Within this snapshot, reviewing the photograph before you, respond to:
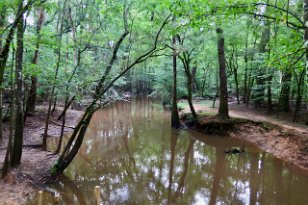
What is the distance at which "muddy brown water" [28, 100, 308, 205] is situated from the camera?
24.8 feet

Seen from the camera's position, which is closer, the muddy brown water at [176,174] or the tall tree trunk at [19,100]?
the tall tree trunk at [19,100]

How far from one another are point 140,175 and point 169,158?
8.05 feet

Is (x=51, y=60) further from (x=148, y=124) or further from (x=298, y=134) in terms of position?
(x=298, y=134)

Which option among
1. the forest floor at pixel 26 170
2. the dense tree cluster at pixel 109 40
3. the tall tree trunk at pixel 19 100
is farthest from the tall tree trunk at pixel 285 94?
the tall tree trunk at pixel 19 100

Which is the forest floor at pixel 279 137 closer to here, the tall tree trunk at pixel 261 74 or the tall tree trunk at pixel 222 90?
the tall tree trunk at pixel 222 90

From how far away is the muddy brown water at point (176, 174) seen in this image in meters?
7.55

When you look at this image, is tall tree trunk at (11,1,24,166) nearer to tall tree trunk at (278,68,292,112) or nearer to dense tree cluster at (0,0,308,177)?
dense tree cluster at (0,0,308,177)

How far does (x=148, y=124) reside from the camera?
19250 millimetres

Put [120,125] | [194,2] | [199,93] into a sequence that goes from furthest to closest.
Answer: [199,93] < [120,125] < [194,2]

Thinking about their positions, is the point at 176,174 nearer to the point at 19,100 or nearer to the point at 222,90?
the point at 19,100

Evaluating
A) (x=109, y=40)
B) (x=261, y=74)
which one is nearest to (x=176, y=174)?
(x=109, y=40)

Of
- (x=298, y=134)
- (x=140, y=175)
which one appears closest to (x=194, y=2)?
(x=140, y=175)

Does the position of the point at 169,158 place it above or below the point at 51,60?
below

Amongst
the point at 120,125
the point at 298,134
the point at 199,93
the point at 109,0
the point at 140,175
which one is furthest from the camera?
the point at 199,93
